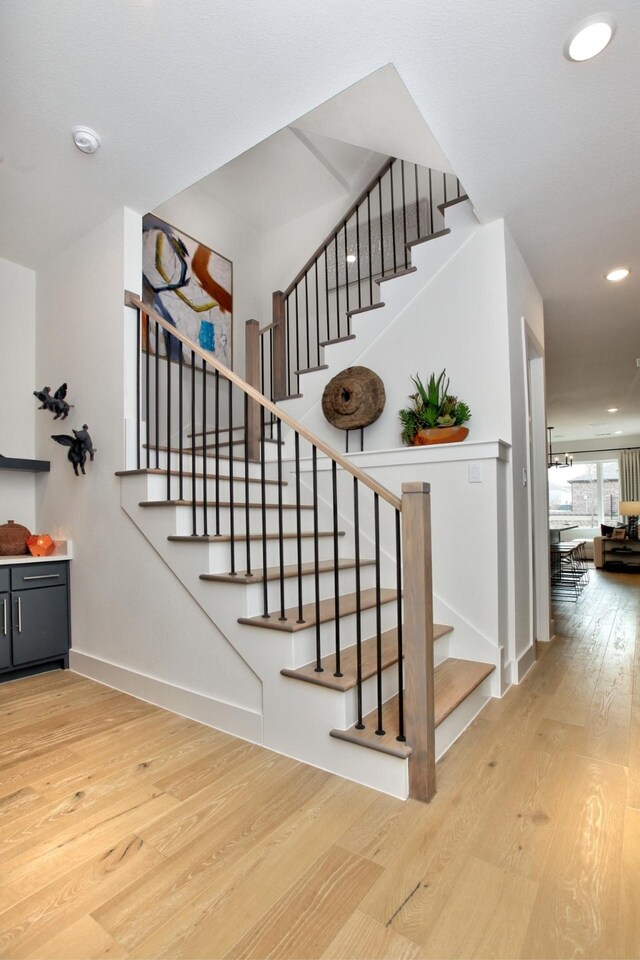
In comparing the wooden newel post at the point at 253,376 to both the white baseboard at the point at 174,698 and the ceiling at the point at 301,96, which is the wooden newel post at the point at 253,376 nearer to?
the ceiling at the point at 301,96

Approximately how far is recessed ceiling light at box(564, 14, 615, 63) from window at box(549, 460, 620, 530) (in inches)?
427

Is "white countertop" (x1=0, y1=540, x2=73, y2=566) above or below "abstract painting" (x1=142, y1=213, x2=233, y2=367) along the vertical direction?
below

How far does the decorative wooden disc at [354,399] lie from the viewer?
327cm

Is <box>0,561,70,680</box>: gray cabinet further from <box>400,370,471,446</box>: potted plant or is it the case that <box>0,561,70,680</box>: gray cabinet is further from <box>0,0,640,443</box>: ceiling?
<box>400,370,471,446</box>: potted plant

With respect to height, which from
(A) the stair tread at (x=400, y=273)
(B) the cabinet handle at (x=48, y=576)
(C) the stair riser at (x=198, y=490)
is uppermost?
(A) the stair tread at (x=400, y=273)

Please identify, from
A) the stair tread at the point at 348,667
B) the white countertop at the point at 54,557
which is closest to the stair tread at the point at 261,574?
the stair tread at the point at 348,667

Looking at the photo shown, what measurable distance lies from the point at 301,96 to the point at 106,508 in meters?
2.31

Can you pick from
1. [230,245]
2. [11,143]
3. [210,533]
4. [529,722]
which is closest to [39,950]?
[210,533]

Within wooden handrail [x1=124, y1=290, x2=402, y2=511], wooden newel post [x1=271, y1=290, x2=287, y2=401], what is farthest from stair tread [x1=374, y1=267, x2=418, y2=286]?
wooden handrail [x1=124, y1=290, x2=402, y2=511]

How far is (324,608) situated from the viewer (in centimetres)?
239

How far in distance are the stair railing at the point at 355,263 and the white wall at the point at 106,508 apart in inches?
53.4

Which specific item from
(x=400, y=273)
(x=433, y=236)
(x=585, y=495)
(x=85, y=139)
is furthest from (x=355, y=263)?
(x=585, y=495)

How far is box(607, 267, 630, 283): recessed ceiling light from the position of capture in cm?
348

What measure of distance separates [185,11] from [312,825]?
2.81 meters
